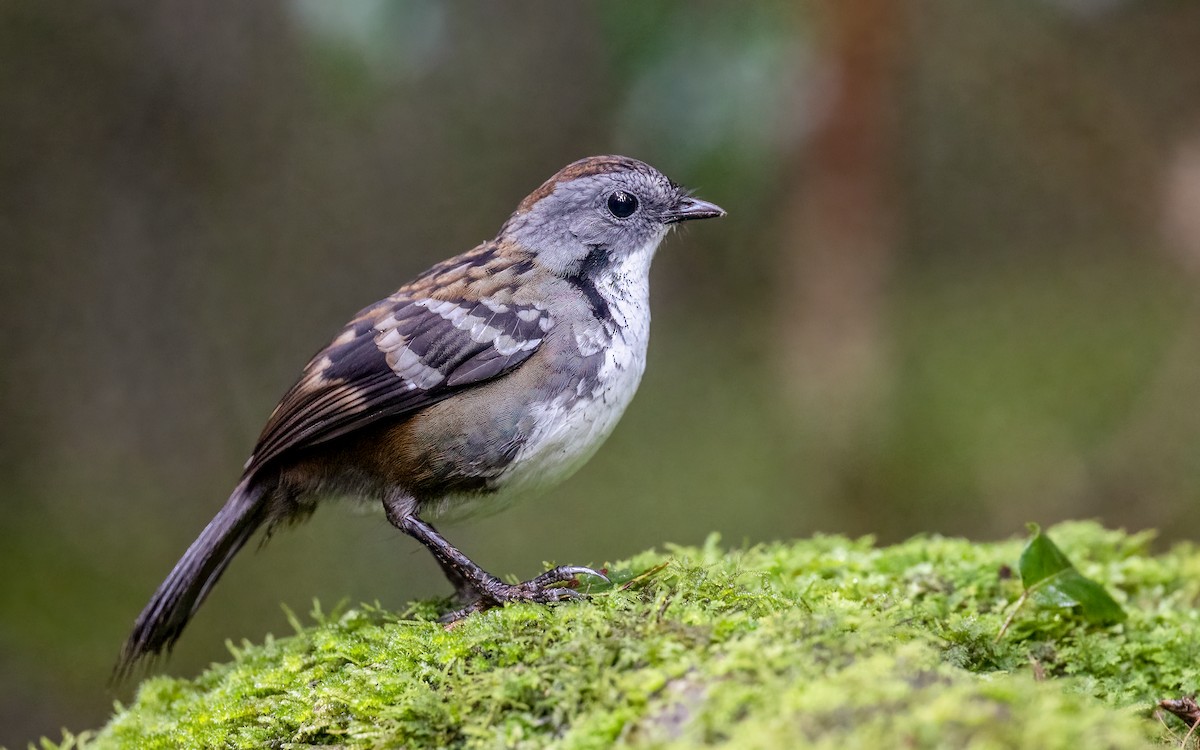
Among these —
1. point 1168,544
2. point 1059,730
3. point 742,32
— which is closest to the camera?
point 1059,730

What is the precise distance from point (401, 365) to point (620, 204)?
1.19 m

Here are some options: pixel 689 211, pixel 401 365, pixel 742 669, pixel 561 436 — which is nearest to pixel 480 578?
pixel 561 436

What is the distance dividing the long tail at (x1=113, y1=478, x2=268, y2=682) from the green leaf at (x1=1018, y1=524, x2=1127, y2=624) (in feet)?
8.51

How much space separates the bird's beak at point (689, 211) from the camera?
450 centimetres

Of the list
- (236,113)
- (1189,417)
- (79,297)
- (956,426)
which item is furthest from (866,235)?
(79,297)

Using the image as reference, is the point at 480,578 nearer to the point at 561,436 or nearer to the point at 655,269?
the point at 561,436

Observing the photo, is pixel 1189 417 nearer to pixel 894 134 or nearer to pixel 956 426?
pixel 956 426

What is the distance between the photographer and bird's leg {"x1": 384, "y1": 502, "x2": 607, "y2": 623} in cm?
318

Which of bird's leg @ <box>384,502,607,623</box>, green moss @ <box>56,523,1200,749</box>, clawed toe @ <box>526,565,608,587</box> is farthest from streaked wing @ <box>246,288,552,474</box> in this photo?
clawed toe @ <box>526,565,608,587</box>

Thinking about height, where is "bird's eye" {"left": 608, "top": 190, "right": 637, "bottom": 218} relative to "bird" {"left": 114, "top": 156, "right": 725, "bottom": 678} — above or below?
above

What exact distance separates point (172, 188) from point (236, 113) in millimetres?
858

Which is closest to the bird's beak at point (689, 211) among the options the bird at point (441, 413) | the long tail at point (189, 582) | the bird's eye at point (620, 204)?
the bird's eye at point (620, 204)

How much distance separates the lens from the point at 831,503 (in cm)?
908

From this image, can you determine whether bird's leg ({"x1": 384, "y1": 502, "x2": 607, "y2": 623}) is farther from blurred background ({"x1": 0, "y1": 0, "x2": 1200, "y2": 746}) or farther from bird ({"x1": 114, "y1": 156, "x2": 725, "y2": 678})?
blurred background ({"x1": 0, "y1": 0, "x2": 1200, "y2": 746})
